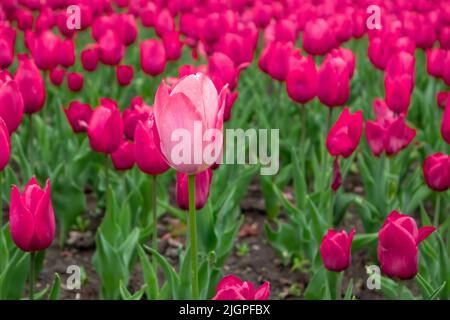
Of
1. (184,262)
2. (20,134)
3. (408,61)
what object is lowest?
(184,262)

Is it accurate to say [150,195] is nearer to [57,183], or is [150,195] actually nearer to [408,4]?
[57,183]

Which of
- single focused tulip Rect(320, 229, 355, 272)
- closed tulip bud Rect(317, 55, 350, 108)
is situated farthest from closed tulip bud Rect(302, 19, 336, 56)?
single focused tulip Rect(320, 229, 355, 272)

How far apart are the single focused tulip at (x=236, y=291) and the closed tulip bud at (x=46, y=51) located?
91.3 inches

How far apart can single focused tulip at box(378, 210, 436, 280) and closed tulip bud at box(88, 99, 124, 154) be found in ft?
3.43

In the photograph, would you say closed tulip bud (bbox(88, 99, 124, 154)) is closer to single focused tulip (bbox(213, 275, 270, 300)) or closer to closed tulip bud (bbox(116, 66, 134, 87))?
single focused tulip (bbox(213, 275, 270, 300))

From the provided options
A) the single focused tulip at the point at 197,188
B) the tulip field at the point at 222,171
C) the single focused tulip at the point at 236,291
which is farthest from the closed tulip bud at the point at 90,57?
the single focused tulip at the point at 236,291

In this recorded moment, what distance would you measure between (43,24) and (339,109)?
1.77 m

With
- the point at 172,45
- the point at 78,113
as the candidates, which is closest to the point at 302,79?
the point at 78,113

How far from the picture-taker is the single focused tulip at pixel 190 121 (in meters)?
1.49

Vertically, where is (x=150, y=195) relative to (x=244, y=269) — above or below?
above
